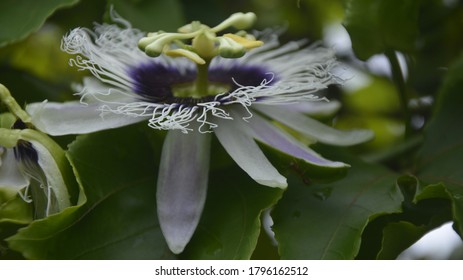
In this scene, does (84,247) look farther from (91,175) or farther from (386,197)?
(386,197)

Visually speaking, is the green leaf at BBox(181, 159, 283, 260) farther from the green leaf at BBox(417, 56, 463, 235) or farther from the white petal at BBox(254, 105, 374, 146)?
the green leaf at BBox(417, 56, 463, 235)

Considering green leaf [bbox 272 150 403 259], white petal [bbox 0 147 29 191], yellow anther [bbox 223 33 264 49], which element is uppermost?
yellow anther [bbox 223 33 264 49]

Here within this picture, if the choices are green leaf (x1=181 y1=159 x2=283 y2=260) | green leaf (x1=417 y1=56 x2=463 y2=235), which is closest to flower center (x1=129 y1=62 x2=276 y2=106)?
green leaf (x1=181 y1=159 x2=283 y2=260)

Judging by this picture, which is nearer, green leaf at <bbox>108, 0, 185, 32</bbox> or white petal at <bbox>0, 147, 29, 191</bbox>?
white petal at <bbox>0, 147, 29, 191</bbox>

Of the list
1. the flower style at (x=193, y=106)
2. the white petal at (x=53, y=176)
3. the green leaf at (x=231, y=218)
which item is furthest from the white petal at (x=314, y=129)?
the white petal at (x=53, y=176)

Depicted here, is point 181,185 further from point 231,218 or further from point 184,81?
point 184,81

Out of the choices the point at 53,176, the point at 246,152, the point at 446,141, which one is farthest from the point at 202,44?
the point at 446,141
